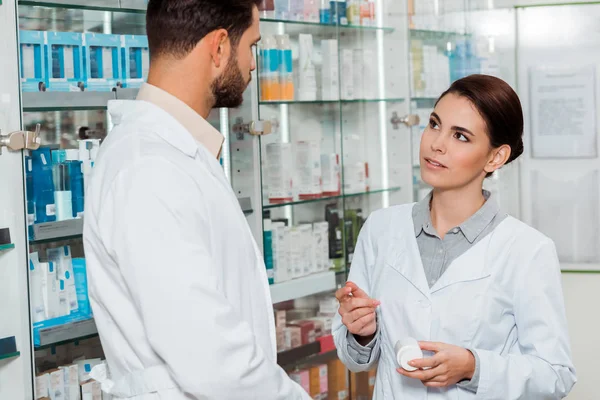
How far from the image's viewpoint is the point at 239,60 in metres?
1.64

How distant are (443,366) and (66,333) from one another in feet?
5.21

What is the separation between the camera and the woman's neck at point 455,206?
216 centimetres

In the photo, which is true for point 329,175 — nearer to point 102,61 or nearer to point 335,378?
point 335,378

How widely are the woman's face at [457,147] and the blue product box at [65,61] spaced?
5.14ft

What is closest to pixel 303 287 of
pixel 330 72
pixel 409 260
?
pixel 330 72

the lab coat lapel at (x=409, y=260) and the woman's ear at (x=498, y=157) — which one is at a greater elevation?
the woman's ear at (x=498, y=157)

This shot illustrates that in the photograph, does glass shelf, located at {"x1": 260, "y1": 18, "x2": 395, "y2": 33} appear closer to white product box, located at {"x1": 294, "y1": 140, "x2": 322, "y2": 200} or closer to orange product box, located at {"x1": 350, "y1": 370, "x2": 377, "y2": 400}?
white product box, located at {"x1": 294, "y1": 140, "x2": 322, "y2": 200}

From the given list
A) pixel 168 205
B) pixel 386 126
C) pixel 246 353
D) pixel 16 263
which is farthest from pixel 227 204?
pixel 386 126

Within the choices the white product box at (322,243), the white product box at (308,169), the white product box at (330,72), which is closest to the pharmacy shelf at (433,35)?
the white product box at (330,72)

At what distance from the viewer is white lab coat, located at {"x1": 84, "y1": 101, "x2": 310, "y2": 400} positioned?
138 centimetres

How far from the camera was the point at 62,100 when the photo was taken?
2867mm

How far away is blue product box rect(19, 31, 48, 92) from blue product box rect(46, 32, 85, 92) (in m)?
0.02

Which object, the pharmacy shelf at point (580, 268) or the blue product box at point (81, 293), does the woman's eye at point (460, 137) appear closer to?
the blue product box at point (81, 293)

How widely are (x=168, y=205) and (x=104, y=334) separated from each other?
32cm
